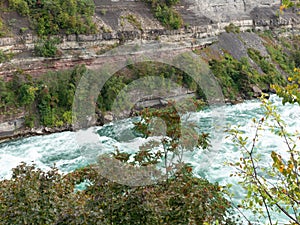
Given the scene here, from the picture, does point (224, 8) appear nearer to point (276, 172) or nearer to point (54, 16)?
point (54, 16)

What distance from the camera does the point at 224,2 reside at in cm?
2828

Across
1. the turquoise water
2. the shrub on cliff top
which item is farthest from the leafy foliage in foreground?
the shrub on cliff top

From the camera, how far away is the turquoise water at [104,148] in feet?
38.9

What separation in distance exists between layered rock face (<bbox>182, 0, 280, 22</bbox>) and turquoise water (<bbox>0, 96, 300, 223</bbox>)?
11.4 meters

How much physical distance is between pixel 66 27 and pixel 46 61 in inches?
95.9

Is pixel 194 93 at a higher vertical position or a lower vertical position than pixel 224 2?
lower

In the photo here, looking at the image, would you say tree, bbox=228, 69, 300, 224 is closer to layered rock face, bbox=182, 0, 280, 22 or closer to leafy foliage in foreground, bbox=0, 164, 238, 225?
leafy foliage in foreground, bbox=0, 164, 238, 225

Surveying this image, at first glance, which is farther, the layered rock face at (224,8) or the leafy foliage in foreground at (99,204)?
the layered rock face at (224,8)

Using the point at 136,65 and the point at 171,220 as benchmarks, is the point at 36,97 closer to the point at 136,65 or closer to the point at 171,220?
the point at 136,65

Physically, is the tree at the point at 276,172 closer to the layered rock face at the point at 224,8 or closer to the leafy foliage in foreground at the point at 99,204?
the leafy foliage in foreground at the point at 99,204

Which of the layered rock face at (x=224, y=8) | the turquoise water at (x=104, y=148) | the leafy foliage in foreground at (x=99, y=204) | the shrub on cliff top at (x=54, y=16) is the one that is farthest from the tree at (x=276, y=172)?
the layered rock face at (x=224, y=8)

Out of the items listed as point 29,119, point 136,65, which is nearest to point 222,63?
point 136,65

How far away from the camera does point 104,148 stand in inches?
541

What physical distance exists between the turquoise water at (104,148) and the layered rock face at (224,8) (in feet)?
37.6
